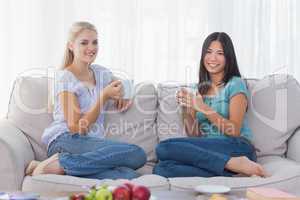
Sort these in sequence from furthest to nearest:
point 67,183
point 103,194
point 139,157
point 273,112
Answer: point 273,112 < point 139,157 < point 67,183 < point 103,194

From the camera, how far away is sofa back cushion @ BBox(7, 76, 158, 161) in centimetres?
261

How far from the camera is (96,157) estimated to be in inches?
90.0

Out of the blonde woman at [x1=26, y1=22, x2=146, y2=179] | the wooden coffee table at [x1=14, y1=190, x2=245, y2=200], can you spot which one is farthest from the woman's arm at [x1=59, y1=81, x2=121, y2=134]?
the wooden coffee table at [x1=14, y1=190, x2=245, y2=200]

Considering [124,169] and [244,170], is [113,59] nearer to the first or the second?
[124,169]

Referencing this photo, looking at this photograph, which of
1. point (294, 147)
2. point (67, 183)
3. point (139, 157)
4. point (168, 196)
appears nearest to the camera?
point (168, 196)

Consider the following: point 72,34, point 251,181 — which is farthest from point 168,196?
point 72,34

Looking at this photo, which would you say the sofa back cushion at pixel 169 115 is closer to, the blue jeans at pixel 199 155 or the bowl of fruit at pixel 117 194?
the blue jeans at pixel 199 155

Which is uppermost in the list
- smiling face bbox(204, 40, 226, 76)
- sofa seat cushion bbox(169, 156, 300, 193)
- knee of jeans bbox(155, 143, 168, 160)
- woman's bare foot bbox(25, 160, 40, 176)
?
smiling face bbox(204, 40, 226, 76)

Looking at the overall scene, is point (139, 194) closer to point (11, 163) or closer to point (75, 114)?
point (11, 163)

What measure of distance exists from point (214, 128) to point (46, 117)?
37.0 inches

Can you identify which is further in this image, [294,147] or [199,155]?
[294,147]

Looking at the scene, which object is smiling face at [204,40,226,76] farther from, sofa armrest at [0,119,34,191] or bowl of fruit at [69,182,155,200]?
bowl of fruit at [69,182,155,200]

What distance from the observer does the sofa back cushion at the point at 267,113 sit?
8.72 feet

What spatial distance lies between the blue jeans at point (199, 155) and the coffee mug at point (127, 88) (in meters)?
0.43
